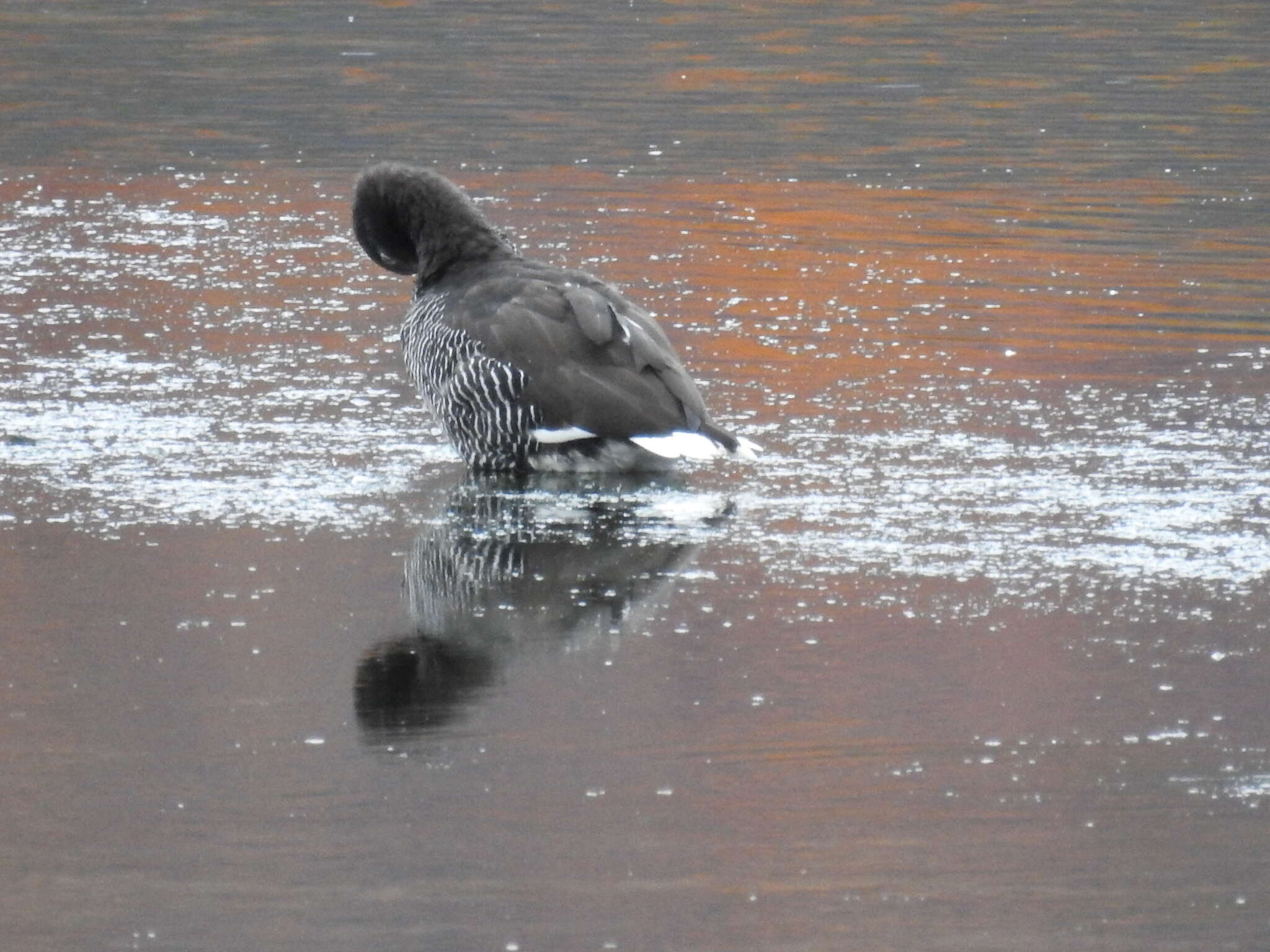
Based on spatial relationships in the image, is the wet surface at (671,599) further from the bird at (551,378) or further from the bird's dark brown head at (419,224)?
the bird's dark brown head at (419,224)

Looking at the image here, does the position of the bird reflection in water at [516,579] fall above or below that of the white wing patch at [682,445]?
below

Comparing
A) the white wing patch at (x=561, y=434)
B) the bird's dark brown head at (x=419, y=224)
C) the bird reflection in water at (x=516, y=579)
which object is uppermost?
the bird's dark brown head at (x=419, y=224)

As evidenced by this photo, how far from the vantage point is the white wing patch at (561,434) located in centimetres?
722

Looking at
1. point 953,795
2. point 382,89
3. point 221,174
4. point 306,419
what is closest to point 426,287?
point 306,419

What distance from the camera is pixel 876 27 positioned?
79.5 feet

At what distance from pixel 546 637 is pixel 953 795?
4.68 feet

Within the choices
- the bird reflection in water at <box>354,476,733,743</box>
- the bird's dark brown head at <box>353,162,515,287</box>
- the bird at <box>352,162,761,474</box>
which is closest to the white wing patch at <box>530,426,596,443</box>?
the bird at <box>352,162,761,474</box>

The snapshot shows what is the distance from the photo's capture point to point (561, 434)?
7.25 meters

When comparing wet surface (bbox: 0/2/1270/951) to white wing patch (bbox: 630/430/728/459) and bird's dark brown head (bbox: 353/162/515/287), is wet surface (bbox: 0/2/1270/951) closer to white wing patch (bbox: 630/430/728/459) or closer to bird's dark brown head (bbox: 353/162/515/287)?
white wing patch (bbox: 630/430/728/459)

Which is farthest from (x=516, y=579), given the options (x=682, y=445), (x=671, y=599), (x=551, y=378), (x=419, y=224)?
(x=419, y=224)

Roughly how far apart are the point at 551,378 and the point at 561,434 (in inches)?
7.4

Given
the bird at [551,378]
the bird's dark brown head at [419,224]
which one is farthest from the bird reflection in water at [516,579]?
the bird's dark brown head at [419,224]

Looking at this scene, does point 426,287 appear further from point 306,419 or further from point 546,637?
point 546,637

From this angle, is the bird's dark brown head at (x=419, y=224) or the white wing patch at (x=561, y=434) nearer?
the white wing patch at (x=561, y=434)
